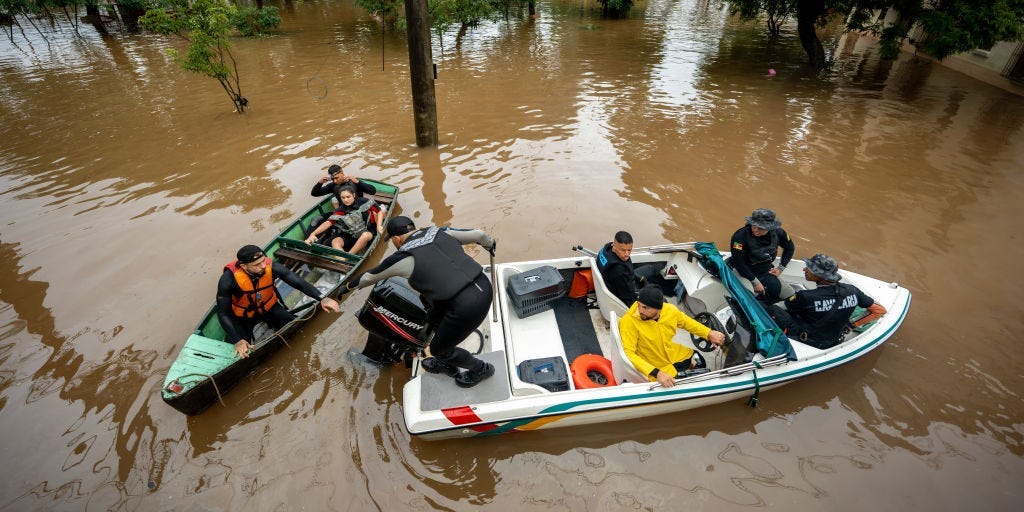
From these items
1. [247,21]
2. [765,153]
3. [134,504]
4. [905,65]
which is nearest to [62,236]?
[134,504]

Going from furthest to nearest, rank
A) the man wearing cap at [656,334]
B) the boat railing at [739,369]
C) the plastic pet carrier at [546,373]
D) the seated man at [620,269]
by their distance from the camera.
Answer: the seated man at [620,269] < the plastic pet carrier at [546,373] < the boat railing at [739,369] < the man wearing cap at [656,334]

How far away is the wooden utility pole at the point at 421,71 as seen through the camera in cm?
912

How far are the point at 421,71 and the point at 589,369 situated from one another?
8.40 meters

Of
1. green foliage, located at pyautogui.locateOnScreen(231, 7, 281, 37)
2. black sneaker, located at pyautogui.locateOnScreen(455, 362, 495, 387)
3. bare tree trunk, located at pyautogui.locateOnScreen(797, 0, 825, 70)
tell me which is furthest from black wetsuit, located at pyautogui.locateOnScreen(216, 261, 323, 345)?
green foliage, located at pyautogui.locateOnScreen(231, 7, 281, 37)

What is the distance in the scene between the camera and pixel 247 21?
23797 mm

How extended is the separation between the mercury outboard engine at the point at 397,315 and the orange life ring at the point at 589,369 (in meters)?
1.72

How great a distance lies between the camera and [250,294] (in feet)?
16.3

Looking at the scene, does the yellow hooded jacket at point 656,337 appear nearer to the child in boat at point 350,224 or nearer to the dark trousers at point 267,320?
the dark trousers at point 267,320

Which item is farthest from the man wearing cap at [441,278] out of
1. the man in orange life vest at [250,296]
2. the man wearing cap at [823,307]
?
the man wearing cap at [823,307]

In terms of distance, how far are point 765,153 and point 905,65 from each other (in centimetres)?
1610

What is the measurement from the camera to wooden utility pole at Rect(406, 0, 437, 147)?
912cm

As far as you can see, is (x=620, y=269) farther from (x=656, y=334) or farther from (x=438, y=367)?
(x=438, y=367)

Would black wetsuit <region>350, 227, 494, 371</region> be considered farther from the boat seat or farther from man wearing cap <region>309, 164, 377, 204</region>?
man wearing cap <region>309, 164, 377, 204</region>

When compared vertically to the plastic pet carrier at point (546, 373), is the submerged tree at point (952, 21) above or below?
above
